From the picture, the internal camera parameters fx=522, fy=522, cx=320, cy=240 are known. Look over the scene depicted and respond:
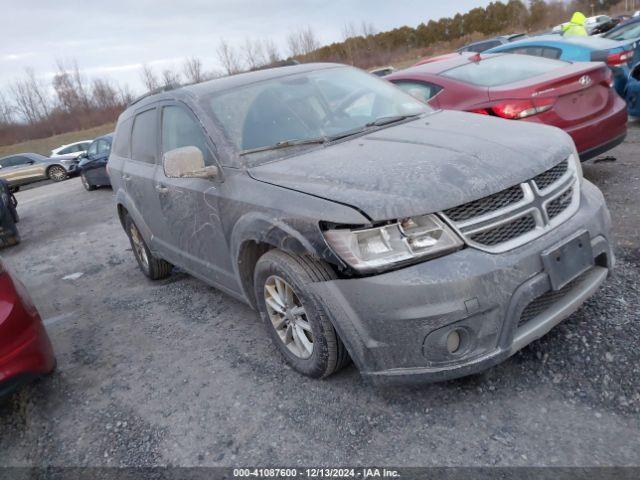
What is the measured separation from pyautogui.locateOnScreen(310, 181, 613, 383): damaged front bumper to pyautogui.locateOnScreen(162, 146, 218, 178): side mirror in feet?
3.69

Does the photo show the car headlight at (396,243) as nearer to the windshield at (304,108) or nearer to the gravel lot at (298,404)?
the gravel lot at (298,404)

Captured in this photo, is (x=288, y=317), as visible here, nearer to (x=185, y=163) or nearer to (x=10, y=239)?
(x=185, y=163)

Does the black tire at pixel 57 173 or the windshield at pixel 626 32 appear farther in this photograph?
the black tire at pixel 57 173

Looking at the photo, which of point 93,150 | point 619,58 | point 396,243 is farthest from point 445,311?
point 93,150

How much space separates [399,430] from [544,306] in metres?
0.92

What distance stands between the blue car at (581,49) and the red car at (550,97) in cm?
269

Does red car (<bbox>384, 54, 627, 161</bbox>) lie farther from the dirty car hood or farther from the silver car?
the silver car

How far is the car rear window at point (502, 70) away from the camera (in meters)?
5.10

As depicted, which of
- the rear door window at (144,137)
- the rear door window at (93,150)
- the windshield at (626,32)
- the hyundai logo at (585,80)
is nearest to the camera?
the rear door window at (144,137)

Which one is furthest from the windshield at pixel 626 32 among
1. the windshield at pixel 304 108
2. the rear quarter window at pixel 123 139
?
the rear quarter window at pixel 123 139

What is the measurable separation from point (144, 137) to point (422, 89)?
2.97m

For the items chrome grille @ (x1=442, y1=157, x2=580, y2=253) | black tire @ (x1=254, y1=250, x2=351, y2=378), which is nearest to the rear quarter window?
black tire @ (x1=254, y1=250, x2=351, y2=378)

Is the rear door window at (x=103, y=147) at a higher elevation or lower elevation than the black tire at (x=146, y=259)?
higher

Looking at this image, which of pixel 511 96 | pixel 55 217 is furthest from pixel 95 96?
pixel 511 96
